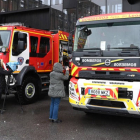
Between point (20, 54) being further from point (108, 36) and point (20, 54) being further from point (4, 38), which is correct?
point (108, 36)

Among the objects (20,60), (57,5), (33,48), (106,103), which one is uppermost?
(57,5)

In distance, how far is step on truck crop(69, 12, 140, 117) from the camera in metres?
4.27

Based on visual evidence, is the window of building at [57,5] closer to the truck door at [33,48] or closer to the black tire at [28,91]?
the truck door at [33,48]

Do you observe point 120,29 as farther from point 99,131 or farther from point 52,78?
point 99,131

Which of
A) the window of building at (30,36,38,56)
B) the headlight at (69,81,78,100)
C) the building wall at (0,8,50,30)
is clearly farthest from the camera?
the building wall at (0,8,50,30)

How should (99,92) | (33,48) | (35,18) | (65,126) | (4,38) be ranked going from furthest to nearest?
(35,18) → (33,48) → (4,38) → (65,126) → (99,92)

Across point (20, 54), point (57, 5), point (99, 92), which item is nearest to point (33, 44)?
point (20, 54)

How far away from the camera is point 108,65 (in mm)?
4535

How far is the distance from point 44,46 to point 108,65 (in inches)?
157

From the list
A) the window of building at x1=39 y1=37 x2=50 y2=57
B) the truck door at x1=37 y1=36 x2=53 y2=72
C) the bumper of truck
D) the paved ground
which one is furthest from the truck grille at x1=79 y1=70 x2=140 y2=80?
the window of building at x1=39 y1=37 x2=50 y2=57

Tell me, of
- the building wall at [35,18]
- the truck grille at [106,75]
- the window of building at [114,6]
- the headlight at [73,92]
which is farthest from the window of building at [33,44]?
the building wall at [35,18]

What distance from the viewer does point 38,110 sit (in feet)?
21.1

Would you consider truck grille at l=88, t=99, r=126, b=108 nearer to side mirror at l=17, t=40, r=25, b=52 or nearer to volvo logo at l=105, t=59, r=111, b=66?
volvo logo at l=105, t=59, r=111, b=66

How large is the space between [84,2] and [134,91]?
10.1 m
